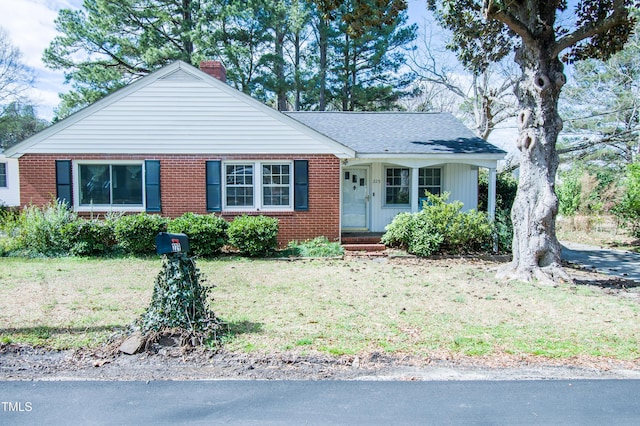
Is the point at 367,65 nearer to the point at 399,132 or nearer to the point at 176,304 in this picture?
the point at 399,132

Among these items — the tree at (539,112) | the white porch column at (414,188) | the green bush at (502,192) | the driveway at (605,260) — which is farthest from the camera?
the green bush at (502,192)

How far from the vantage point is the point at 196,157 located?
513 inches

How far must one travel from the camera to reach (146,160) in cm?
1293

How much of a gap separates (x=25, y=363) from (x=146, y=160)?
904 cm

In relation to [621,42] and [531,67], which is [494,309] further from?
[621,42]

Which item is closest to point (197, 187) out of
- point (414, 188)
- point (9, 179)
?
point (414, 188)

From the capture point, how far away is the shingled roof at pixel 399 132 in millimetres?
13648

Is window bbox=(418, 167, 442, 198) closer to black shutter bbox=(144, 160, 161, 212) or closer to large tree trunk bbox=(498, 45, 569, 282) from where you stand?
large tree trunk bbox=(498, 45, 569, 282)

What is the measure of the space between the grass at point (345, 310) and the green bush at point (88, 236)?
935 millimetres

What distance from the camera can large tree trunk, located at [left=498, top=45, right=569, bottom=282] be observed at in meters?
9.17

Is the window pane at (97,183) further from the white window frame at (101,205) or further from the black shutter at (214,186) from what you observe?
the black shutter at (214,186)

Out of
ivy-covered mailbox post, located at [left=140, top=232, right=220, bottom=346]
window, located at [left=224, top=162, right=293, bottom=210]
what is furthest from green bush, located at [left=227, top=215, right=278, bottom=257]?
ivy-covered mailbox post, located at [left=140, top=232, right=220, bottom=346]

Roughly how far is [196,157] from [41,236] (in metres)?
4.55

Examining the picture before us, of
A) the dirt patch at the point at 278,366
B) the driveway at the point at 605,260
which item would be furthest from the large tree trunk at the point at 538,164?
the dirt patch at the point at 278,366
